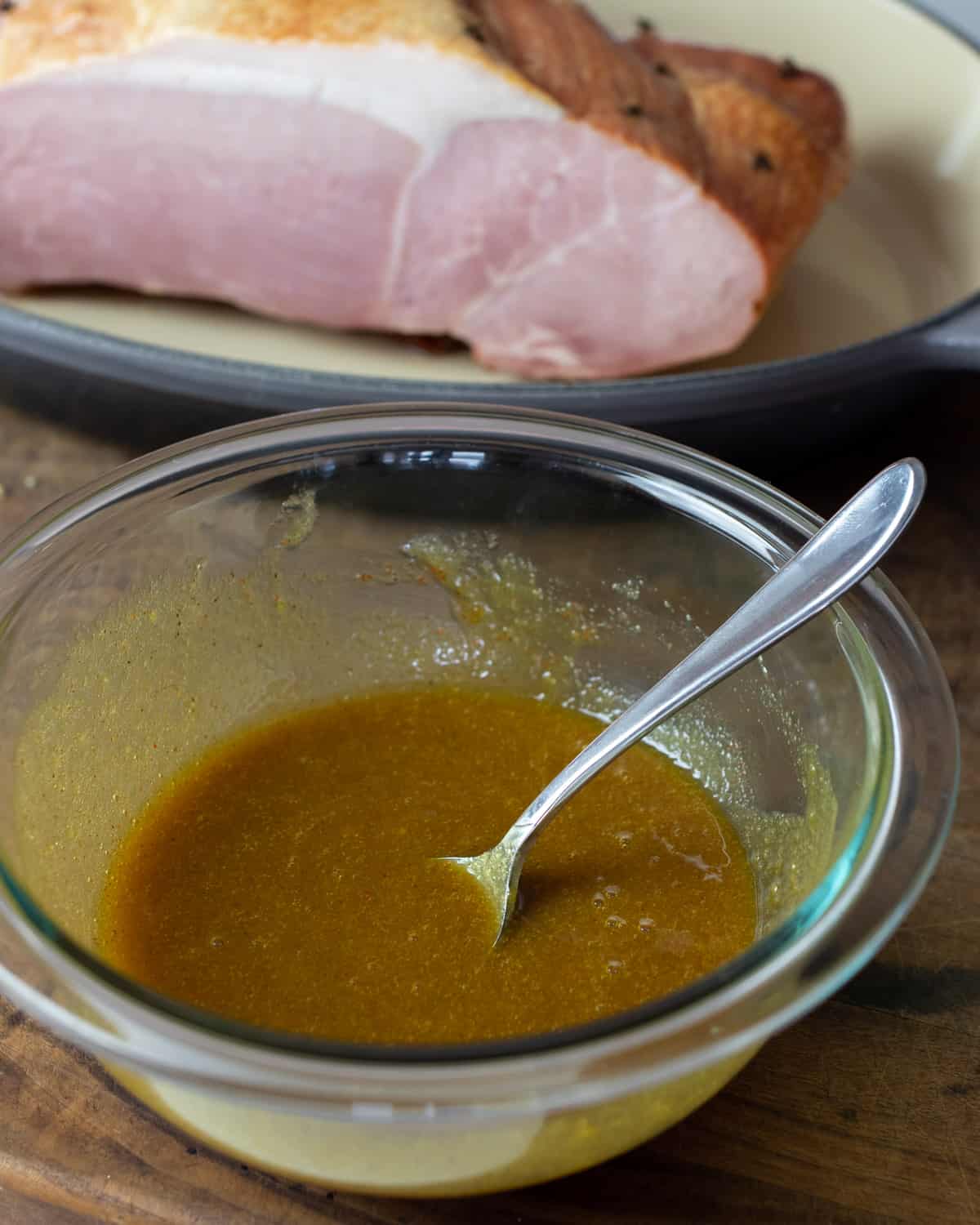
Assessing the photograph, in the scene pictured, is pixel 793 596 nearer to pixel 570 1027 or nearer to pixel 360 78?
pixel 570 1027

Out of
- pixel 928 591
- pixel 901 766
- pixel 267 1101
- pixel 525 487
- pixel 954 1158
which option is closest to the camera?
pixel 267 1101

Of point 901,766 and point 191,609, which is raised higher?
point 901,766

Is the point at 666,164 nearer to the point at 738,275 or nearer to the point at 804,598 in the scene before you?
the point at 738,275

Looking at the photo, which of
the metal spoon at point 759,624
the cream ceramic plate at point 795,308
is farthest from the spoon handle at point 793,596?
the cream ceramic plate at point 795,308

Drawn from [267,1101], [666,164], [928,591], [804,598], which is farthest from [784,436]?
[267,1101]

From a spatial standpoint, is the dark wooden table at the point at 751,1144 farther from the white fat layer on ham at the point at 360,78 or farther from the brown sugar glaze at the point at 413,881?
the white fat layer on ham at the point at 360,78

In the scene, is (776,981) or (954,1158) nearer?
(776,981)

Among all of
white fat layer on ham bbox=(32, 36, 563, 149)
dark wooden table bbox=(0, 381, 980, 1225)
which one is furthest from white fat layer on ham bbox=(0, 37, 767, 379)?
dark wooden table bbox=(0, 381, 980, 1225)
